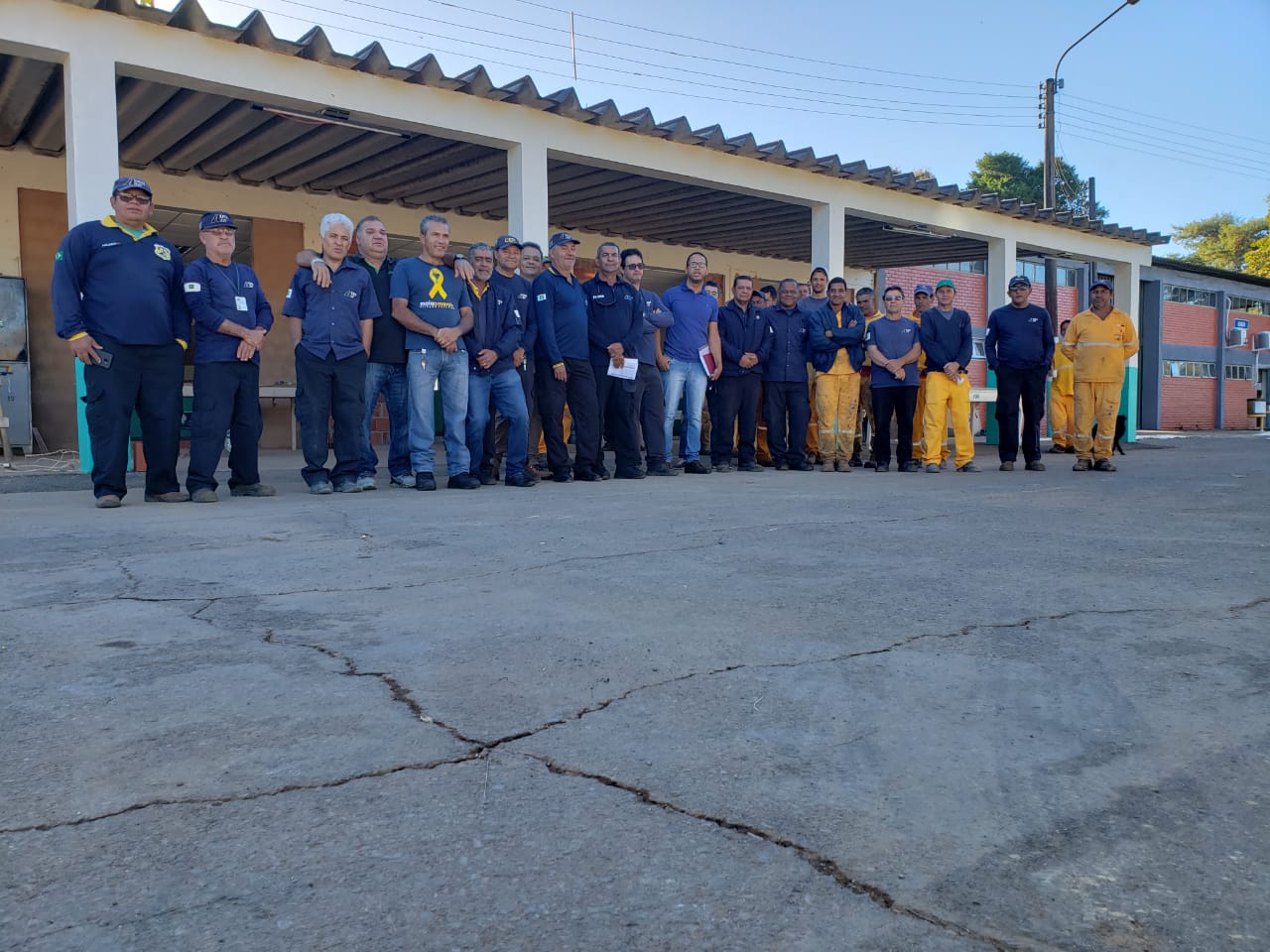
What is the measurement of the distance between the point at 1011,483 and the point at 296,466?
696 centimetres

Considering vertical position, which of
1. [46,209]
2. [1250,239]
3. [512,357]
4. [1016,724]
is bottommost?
[1016,724]

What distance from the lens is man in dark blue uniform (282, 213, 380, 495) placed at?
7.07m

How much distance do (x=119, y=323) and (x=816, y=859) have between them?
20.0 ft

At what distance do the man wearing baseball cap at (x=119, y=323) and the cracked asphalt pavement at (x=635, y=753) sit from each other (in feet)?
7.32

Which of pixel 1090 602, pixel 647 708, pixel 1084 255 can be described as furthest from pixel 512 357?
pixel 1084 255

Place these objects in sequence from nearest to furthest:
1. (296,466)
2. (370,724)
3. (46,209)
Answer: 1. (370,724)
2. (296,466)
3. (46,209)

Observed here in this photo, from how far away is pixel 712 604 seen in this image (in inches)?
135

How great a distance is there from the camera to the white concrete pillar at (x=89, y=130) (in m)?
7.68

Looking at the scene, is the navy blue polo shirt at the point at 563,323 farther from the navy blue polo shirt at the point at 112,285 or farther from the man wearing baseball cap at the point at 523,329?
the navy blue polo shirt at the point at 112,285

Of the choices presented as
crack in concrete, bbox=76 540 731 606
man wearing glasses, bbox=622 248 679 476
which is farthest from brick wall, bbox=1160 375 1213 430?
crack in concrete, bbox=76 540 731 606

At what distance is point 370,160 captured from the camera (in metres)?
11.7

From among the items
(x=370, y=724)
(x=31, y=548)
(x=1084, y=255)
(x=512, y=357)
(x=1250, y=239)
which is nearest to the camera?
(x=370, y=724)

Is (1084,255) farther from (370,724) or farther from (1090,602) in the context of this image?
(370,724)

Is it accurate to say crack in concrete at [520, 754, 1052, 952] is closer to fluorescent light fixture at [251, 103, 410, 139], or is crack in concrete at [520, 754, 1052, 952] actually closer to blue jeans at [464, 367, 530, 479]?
blue jeans at [464, 367, 530, 479]
